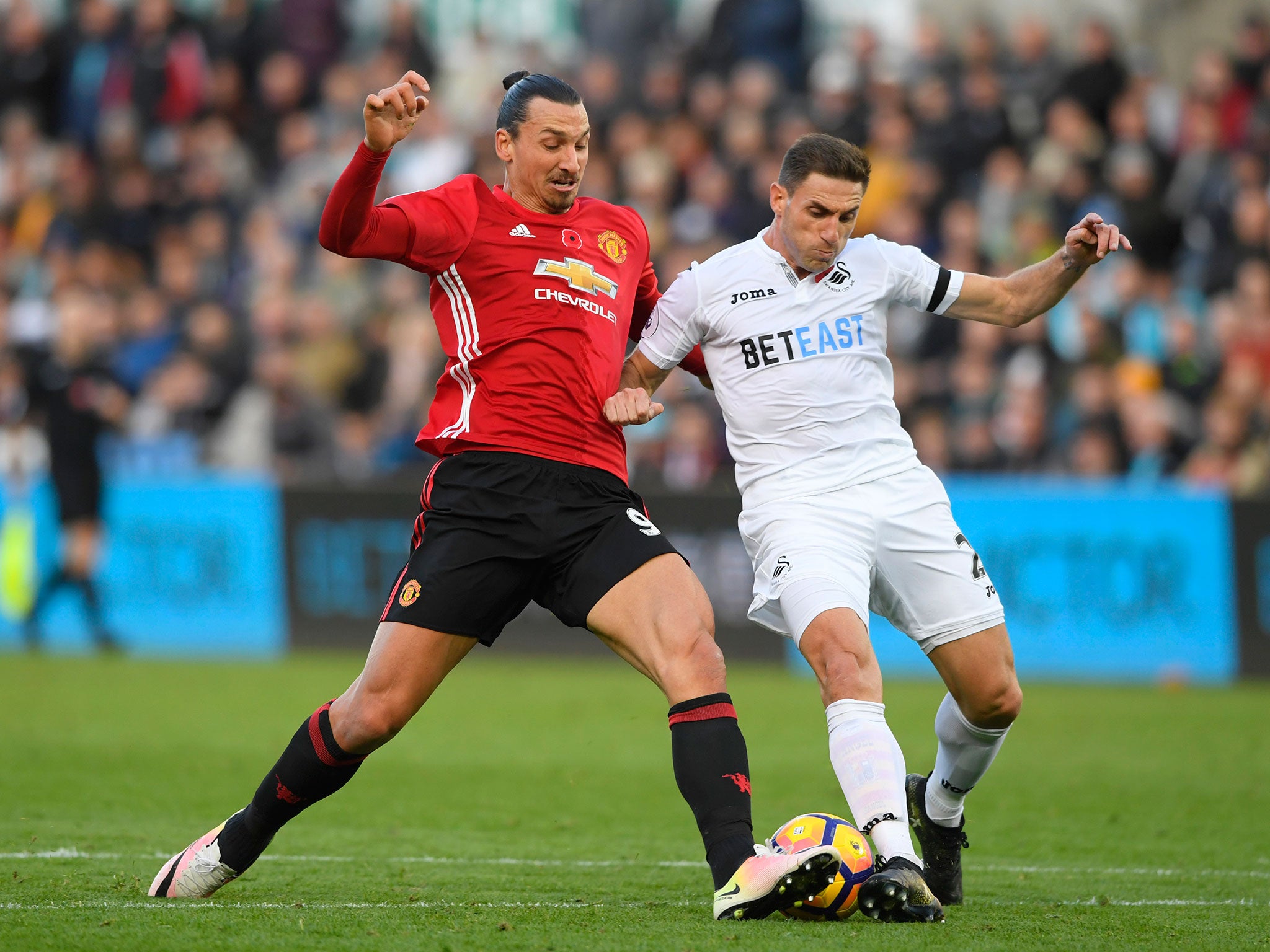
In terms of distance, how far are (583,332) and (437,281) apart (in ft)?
1.75

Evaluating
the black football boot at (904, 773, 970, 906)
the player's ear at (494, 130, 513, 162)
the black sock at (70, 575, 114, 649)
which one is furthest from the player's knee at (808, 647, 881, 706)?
the black sock at (70, 575, 114, 649)


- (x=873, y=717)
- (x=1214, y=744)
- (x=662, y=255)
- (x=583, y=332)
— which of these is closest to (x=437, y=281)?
(x=583, y=332)

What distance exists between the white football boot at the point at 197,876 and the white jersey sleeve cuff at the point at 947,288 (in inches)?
125

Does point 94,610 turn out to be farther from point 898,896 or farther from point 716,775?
point 898,896

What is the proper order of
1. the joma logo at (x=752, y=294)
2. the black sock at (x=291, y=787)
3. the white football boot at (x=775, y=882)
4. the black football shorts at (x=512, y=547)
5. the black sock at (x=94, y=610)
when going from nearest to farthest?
the white football boot at (x=775, y=882)
the black football shorts at (x=512, y=547)
the black sock at (x=291, y=787)
the joma logo at (x=752, y=294)
the black sock at (x=94, y=610)

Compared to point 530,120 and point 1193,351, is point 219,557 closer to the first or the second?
point 1193,351

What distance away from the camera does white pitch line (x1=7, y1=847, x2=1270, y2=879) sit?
21.6 ft

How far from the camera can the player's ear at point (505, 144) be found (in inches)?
231

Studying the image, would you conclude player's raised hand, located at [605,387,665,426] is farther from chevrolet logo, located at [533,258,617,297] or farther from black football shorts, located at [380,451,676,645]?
chevrolet logo, located at [533,258,617,297]

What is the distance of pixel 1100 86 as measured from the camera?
1562 centimetres

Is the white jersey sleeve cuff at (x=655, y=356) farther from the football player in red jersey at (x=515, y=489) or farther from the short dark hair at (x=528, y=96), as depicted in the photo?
the short dark hair at (x=528, y=96)

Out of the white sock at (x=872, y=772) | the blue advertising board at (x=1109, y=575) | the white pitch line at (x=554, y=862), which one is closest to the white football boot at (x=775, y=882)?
the white sock at (x=872, y=772)

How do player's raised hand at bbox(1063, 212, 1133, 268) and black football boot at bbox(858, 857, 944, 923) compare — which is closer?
black football boot at bbox(858, 857, 944, 923)

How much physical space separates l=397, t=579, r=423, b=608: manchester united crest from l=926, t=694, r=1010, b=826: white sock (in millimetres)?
1959
